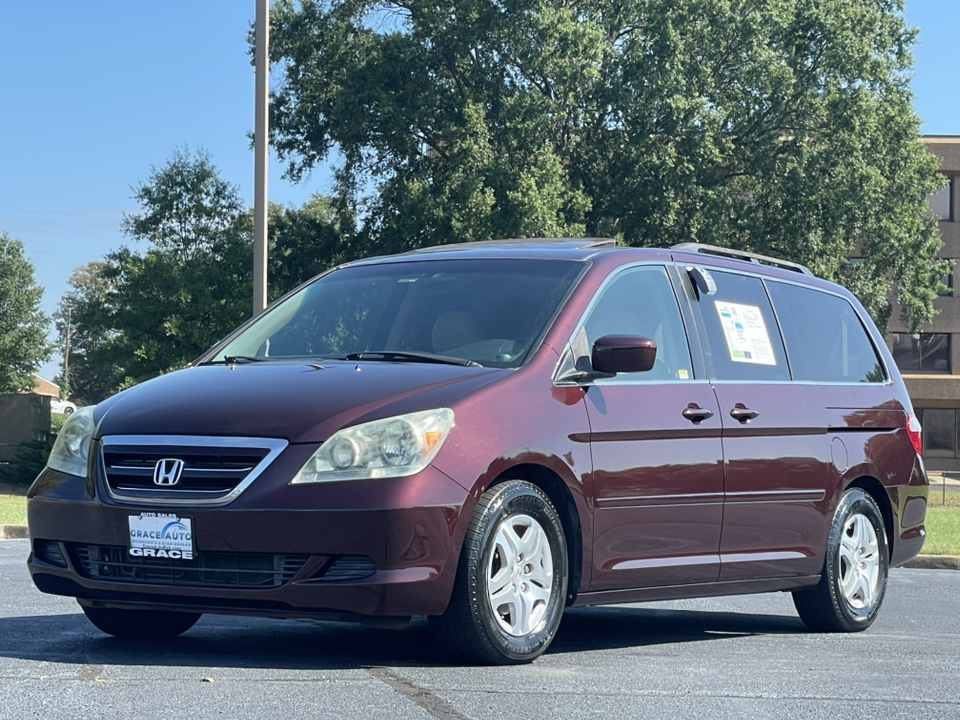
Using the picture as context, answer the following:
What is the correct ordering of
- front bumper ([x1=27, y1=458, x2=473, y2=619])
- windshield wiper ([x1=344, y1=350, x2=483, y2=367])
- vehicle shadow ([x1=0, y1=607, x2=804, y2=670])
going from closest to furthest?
front bumper ([x1=27, y1=458, x2=473, y2=619])
vehicle shadow ([x1=0, y1=607, x2=804, y2=670])
windshield wiper ([x1=344, y1=350, x2=483, y2=367])

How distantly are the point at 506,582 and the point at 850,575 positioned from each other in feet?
9.78

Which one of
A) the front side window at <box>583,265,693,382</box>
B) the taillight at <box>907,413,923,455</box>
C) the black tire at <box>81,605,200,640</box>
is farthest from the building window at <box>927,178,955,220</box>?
the black tire at <box>81,605,200,640</box>

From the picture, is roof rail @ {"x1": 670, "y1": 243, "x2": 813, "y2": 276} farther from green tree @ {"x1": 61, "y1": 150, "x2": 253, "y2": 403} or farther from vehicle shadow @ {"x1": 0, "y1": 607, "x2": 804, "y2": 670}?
green tree @ {"x1": 61, "y1": 150, "x2": 253, "y2": 403}

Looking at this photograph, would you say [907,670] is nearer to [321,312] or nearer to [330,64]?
[321,312]

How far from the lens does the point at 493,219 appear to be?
3262 centimetres

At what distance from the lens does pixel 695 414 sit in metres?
6.94

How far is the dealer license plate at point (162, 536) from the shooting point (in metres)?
5.65

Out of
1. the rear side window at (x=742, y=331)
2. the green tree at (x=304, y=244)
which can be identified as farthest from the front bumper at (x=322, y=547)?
the green tree at (x=304, y=244)

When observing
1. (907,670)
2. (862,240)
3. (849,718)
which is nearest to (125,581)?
(849,718)

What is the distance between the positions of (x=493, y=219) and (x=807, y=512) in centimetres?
2530

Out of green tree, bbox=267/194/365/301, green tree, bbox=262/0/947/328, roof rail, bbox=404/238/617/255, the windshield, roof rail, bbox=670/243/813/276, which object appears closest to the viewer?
the windshield

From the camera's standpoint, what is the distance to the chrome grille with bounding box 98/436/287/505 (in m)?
5.59

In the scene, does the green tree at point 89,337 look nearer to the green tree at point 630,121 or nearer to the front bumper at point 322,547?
the green tree at point 630,121

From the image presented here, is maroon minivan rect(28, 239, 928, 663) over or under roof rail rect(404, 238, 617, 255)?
under
